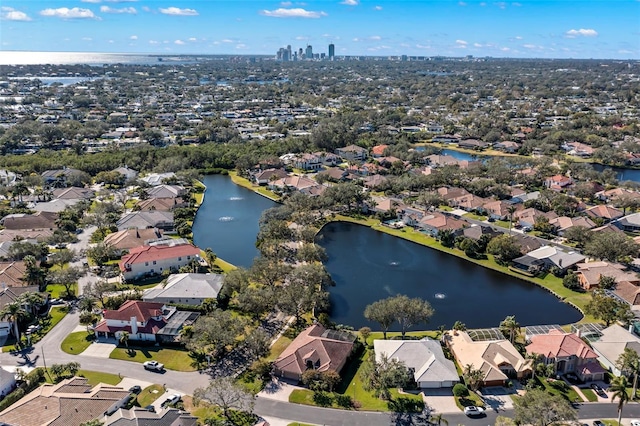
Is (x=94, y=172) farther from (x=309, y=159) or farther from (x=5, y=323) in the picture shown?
(x=5, y=323)

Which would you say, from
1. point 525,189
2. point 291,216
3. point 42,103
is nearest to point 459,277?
point 291,216

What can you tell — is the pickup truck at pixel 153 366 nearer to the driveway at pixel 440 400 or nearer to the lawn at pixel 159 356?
the lawn at pixel 159 356

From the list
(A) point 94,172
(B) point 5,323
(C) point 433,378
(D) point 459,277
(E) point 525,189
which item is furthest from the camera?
(A) point 94,172

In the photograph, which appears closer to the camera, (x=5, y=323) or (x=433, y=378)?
(x=433, y=378)

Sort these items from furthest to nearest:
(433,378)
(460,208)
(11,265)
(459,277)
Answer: (460,208) → (459,277) → (11,265) → (433,378)

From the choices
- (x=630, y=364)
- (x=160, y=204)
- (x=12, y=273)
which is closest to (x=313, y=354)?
(x=630, y=364)

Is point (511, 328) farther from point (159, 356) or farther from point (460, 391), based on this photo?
point (159, 356)

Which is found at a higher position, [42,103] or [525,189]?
[42,103]

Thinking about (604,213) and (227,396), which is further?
(604,213)
